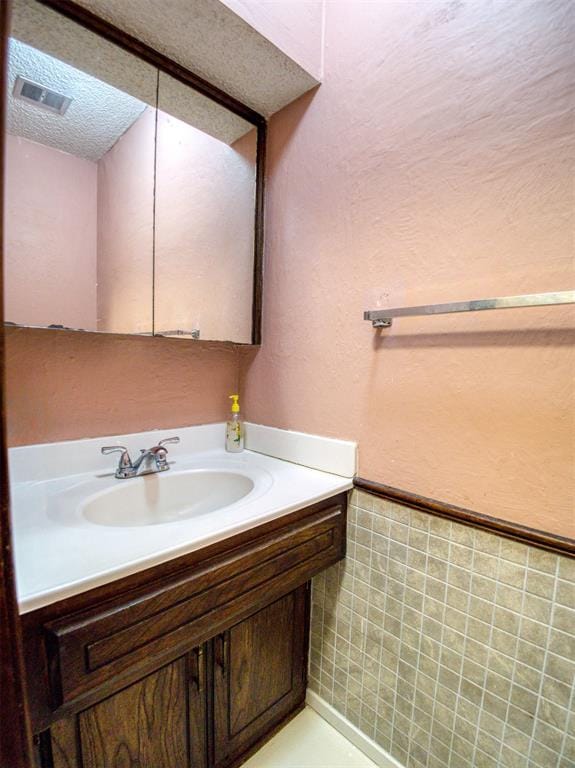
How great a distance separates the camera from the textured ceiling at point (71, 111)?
820mm

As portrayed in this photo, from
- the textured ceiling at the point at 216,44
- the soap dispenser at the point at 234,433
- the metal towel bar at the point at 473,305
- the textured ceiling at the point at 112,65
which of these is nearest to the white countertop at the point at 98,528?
the soap dispenser at the point at 234,433

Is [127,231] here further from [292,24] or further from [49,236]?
[292,24]

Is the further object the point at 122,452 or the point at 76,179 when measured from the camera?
the point at 122,452

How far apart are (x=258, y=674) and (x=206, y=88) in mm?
1765

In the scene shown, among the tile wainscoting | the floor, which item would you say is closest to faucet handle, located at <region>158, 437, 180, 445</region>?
the tile wainscoting

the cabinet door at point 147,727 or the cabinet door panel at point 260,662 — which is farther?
the cabinet door panel at point 260,662

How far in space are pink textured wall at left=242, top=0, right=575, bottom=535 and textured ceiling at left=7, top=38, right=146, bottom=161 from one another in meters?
0.51

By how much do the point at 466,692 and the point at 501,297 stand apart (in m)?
0.91

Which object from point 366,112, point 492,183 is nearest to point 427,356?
point 492,183

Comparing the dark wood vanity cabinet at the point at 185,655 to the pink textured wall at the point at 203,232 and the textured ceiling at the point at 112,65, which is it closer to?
the pink textured wall at the point at 203,232

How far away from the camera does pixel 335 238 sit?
1.06 metres

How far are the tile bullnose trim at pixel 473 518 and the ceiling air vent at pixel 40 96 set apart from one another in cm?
124

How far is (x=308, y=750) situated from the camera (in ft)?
3.44

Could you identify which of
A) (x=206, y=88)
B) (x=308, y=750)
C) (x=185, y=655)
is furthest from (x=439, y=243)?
(x=308, y=750)
